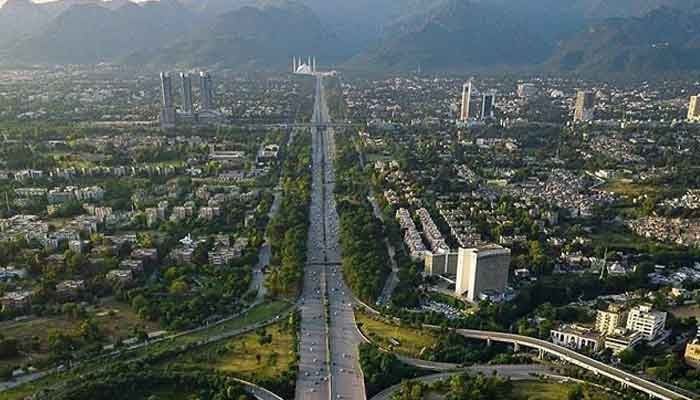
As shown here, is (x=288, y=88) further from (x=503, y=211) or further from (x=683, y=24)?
(x=683, y=24)

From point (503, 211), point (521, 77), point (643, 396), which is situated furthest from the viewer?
point (521, 77)

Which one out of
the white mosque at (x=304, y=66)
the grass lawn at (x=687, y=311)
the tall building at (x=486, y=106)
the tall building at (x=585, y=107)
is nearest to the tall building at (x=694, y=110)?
the tall building at (x=585, y=107)

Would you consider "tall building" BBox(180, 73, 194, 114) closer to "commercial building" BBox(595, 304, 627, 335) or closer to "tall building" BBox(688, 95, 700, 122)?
"tall building" BBox(688, 95, 700, 122)

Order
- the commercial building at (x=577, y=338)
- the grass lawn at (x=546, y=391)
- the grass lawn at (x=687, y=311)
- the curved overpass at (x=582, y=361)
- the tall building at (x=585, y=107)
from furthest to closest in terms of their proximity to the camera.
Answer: the tall building at (x=585, y=107)
the grass lawn at (x=687, y=311)
the commercial building at (x=577, y=338)
the grass lawn at (x=546, y=391)
the curved overpass at (x=582, y=361)

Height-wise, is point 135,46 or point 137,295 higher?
point 135,46

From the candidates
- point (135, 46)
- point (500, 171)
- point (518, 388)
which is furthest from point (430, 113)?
point (135, 46)

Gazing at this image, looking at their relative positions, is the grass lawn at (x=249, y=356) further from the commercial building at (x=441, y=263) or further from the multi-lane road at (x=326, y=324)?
the commercial building at (x=441, y=263)
